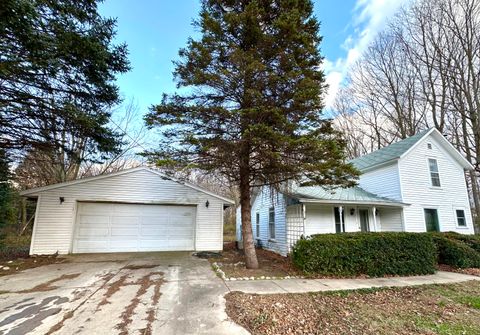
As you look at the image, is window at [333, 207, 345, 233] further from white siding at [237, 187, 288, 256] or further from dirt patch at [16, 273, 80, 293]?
dirt patch at [16, 273, 80, 293]

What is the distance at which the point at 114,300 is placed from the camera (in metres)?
4.66

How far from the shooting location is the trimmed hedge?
23.1 feet

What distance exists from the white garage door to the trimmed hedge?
5.69 metres

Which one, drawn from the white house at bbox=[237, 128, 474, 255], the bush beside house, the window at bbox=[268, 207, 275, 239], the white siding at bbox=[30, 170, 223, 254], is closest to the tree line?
the white house at bbox=[237, 128, 474, 255]

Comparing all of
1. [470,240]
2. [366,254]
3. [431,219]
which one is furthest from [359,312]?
[431,219]

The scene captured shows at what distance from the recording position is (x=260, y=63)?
21.2ft

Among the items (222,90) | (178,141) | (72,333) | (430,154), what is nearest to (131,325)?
(72,333)

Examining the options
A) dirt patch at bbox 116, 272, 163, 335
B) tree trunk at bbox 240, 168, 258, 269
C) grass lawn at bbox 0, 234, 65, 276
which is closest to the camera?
dirt patch at bbox 116, 272, 163, 335

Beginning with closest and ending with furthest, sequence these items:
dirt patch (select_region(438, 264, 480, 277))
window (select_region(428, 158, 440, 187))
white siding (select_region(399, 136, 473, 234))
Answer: dirt patch (select_region(438, 264, 480, 277)) → white siding (select_region(399, 136, 473, 234)) → window (select_region(428, 158, 440, 187))

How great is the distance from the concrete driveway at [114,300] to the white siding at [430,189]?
11.0 meters

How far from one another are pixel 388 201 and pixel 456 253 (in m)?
3.21

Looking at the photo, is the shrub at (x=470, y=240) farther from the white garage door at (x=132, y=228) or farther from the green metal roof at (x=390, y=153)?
the white garage door at (x=132, y=228)

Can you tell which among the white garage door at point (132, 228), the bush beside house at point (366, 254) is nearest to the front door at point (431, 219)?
the bush beside house at point (366, 254)

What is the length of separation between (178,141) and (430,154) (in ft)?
46.0
